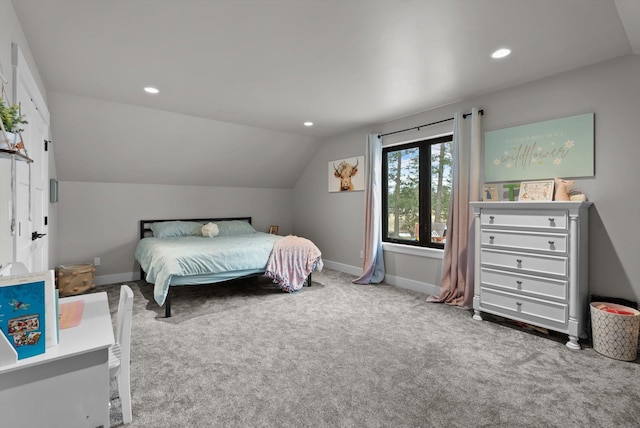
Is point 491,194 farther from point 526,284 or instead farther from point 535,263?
point 526,284

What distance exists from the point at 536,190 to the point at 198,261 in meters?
3.61

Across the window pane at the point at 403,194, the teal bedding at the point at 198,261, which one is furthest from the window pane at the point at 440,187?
the teal bedding at the point at 198,261

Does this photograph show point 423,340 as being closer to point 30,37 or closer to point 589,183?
point 589,183

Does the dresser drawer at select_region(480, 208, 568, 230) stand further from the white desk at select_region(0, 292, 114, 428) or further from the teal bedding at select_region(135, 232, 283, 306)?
the white desk at select_region(0, 292, 114, 428)

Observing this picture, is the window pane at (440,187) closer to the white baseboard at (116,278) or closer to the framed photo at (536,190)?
the framed photo at (536,190)

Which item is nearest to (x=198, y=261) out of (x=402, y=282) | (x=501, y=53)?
(x=402, y=282)

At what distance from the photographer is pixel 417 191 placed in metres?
4.40

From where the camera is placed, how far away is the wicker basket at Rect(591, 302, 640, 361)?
7.75 ft

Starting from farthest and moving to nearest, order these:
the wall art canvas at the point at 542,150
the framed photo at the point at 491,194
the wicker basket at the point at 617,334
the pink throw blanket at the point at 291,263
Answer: the pink throw blanket at the point at 291,263
the framed photo at the point at 491,194
the wall art canvas at the point at 542,150
the wicker basket at the point at 617,334

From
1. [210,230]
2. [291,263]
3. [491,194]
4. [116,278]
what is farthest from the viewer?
[210,230]

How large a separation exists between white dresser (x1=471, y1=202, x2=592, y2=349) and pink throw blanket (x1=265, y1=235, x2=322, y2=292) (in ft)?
6.85

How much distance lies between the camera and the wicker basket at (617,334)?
2.36 meters

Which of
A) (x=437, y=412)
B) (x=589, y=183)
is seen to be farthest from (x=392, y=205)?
(x=437, y=412)

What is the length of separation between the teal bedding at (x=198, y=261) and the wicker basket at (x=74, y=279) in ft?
2.22
